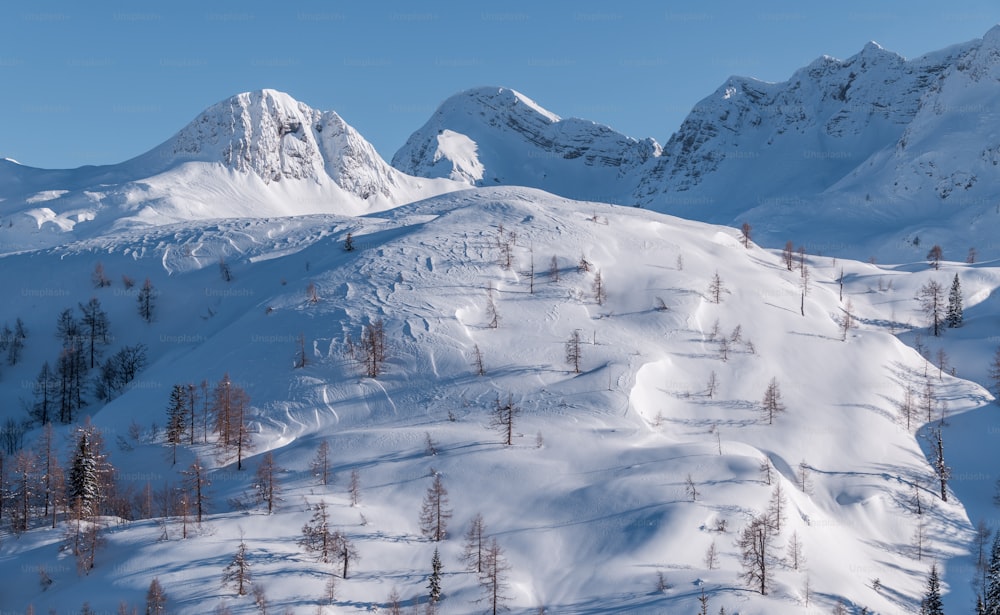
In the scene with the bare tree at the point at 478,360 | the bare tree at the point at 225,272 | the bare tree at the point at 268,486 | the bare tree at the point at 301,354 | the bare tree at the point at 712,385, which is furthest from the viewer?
the bare tree at the point at 225,272

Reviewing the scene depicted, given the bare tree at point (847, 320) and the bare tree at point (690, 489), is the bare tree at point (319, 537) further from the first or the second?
the bare tree at point (847, 320)

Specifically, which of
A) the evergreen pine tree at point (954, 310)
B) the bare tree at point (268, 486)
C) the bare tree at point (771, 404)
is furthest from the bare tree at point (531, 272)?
the evergreen pine tree at point (954, 310)

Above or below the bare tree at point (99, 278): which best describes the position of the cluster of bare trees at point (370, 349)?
below

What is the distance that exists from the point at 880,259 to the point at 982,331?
2932 inches

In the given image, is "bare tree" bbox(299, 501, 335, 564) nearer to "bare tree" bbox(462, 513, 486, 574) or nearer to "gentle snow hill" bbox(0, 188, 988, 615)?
"gentle snow hill" bbox(0, 188, 988, 615)

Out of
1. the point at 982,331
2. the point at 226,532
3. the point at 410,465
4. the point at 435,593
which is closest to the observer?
the point at 435,593

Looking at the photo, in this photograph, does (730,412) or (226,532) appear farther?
(730,412)

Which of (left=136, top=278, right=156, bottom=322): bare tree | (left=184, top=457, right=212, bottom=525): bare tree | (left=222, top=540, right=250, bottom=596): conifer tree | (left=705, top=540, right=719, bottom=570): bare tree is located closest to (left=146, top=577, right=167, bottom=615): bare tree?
(left=222, top=540, right=250, bottom=596): conifer tree

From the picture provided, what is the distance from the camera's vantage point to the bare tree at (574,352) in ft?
222

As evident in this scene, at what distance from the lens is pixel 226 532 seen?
46281 millimetres

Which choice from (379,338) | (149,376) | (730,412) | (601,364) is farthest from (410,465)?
(149,376)

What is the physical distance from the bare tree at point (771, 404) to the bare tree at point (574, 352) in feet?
58.4

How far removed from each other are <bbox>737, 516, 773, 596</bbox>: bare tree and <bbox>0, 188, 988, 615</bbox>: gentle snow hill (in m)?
0.75

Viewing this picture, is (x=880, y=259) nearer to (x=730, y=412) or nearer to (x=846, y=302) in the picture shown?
(x=846, y=302)
